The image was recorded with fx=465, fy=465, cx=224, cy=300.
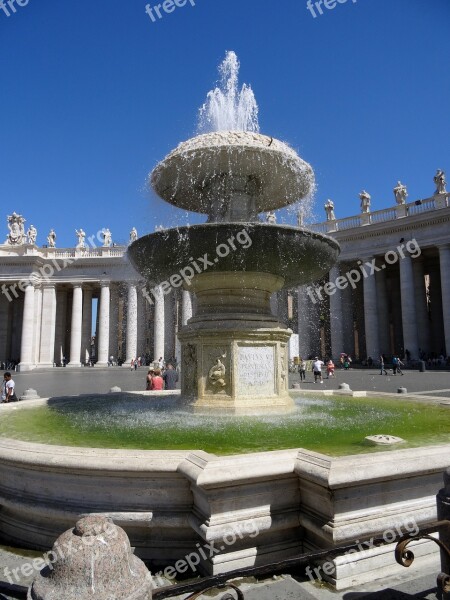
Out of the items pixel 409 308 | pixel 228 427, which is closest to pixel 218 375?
pixel 228 427

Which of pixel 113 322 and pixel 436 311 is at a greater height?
pixel 113 322

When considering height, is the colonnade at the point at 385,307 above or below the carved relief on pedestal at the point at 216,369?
above

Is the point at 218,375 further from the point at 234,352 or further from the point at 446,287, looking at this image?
the point at 446,287

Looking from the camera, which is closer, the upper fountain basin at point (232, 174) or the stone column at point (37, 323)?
the upper fountain basin at point (232, 174)

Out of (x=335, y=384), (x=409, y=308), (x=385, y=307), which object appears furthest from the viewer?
(x=385, y=307)

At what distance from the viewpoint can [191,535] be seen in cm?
385

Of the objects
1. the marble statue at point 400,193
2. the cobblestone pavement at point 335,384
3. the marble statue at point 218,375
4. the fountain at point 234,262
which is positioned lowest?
the cobblestone pavement at point 335,384

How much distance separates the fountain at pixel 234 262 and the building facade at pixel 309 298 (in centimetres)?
2323

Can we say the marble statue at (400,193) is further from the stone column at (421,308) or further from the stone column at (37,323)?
the stone column at (37,323)

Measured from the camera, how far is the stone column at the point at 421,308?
39.2 m

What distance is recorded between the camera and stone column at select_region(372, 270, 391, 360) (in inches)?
1585

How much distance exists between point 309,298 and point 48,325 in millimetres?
28789

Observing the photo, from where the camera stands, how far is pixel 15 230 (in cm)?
5303

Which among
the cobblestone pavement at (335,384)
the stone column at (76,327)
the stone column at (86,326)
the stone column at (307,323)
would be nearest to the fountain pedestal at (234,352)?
the cobblestone pavement at (335,384)
